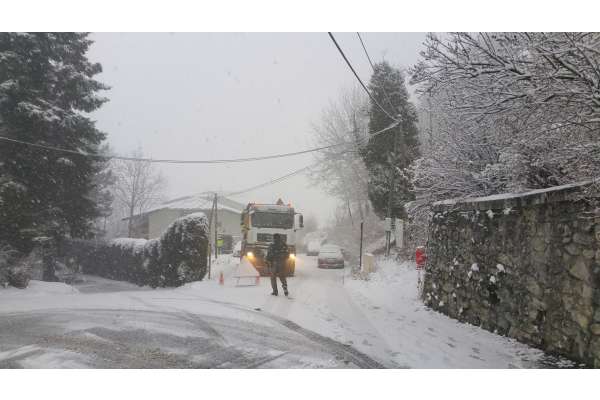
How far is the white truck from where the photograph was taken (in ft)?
46.6

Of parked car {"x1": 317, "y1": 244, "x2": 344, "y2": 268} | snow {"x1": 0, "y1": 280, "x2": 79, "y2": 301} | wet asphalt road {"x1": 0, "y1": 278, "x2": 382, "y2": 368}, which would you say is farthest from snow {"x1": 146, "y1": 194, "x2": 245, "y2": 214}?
parked car {"x1": 317, "y1": 244, "x2": 344, "y2": 268}

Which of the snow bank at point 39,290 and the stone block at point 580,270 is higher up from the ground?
the stone block at point 580,270

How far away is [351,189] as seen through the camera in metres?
17.8

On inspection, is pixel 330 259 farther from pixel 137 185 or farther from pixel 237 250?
pixel 137 185

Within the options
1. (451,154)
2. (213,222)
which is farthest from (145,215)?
(451,154)

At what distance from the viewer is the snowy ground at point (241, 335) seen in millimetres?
4730

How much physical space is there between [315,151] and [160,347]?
7.77m

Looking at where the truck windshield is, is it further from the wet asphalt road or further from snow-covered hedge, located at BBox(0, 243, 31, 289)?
the wet asphalt road

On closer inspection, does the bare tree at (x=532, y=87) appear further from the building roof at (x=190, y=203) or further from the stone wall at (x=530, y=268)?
the building roof at (x=190, y=203)

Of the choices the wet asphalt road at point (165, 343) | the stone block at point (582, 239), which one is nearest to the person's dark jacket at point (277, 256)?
the wet asphalt road at point (165, 343)

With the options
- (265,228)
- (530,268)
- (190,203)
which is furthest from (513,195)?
(265,228)

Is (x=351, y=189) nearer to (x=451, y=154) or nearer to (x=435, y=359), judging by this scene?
(x=451, y=154)

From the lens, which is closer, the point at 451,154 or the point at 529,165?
the point at 529,165

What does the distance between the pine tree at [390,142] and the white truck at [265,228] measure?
166 inches
